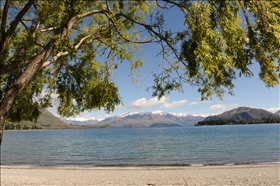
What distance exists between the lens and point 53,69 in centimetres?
1024

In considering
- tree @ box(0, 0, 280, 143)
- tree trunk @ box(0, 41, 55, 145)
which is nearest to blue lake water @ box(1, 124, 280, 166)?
tree @ box(0, 0, 280, 143)

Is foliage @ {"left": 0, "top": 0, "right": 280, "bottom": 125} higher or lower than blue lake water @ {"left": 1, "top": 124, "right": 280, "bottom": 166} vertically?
higher

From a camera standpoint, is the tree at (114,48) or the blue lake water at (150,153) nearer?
the tree at (114,48)

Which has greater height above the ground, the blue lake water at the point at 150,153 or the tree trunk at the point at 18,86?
the tree trunk at the point at 18,86

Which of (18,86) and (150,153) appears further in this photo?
(150,153)

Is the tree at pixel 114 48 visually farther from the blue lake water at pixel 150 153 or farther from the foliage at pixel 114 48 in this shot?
the blue lake water at pixel 150 153

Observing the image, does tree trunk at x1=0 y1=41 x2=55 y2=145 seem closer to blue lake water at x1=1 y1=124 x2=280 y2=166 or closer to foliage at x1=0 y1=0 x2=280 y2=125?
foliage at x1=0 y1=0 x2=280 y2=125

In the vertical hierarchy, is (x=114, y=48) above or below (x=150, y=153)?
above

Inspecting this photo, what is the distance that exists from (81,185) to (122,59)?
282 inches

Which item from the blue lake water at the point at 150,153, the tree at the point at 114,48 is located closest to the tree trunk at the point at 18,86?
the tree at the point at 114,48

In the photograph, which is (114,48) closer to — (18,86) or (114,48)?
(114,48)

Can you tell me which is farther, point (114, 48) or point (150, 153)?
point (150, 153)

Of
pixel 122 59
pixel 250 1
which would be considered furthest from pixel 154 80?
pixel 250 1

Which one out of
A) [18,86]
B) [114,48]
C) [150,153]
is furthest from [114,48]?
[150,153]
